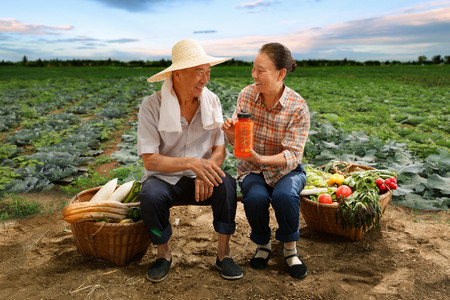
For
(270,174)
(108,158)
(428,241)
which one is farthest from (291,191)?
(108,158)

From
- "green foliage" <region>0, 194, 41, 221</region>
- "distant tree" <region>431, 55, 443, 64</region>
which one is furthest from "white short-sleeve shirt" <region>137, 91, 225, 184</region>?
"distant tree" <region>431, 55, 443, 64</region>

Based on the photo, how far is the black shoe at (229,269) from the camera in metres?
2.57

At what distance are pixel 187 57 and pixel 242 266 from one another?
1.59 metres

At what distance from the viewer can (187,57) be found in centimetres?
250

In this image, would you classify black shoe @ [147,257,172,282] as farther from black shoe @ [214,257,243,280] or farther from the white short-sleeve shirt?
the white short-sleeve shirt

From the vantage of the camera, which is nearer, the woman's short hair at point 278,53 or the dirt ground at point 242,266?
the dirt ground at point 242,266

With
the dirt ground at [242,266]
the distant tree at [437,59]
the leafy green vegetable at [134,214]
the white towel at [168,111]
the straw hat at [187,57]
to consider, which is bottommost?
the dirt ground at [242,266]

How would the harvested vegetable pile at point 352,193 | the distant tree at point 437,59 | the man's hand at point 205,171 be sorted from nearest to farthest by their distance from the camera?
the man's hand at point 205,171, the harvested vegetable pile at point 352,193, the distant tree at point 437,59

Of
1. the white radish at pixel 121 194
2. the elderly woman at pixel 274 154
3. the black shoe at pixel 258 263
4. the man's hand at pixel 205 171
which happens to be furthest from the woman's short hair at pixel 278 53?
the white radish at pixel 121 194

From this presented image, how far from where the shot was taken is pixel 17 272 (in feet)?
8.82

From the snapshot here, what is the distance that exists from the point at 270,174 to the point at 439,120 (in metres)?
7.34

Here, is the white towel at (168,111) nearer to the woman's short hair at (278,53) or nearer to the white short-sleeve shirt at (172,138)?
the white short-sleeve shirt at (172,138)

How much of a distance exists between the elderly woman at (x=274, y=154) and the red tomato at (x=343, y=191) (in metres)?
0.40

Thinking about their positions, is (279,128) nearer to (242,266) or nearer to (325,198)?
(325,198)
